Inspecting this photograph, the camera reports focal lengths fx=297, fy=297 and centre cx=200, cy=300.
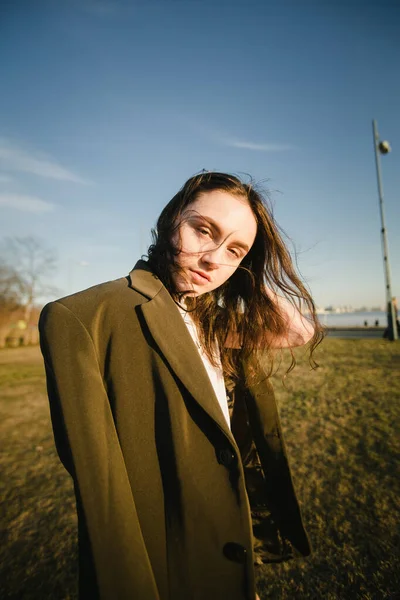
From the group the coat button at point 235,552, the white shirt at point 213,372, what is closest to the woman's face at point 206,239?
the white shirt at point 213,372

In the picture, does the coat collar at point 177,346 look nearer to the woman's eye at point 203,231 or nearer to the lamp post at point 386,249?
the woman's eye at point 203,231

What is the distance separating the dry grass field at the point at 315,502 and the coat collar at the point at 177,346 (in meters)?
2.04

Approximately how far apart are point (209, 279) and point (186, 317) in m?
0.32

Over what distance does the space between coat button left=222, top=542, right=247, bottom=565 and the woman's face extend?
1092 millimetres

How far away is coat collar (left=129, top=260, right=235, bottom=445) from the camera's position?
1157mm

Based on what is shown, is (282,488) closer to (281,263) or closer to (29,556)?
(281,263)

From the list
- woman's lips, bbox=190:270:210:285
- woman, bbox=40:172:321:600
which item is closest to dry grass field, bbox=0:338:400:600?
woman, bbox=40:172:321:600

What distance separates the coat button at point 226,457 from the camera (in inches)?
47.1

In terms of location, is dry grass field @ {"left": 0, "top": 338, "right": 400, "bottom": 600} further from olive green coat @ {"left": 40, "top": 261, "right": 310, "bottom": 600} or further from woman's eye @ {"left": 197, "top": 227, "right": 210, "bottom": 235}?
woman's eye @ {"left": 197, "top": 227, "right": 210, "bottom": 235}

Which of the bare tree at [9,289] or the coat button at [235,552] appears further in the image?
the bare tree at [9,289]

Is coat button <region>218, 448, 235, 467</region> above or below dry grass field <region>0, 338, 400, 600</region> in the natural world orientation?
above

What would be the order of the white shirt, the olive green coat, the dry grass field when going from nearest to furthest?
the olive green coat < the white shirt < the dry grass field

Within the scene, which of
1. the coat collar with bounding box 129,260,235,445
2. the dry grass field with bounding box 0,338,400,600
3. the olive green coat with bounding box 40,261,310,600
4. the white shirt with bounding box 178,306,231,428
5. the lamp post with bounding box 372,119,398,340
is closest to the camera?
the olive green coat with bounding box 40,261,310,600

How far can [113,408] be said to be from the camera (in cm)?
111
